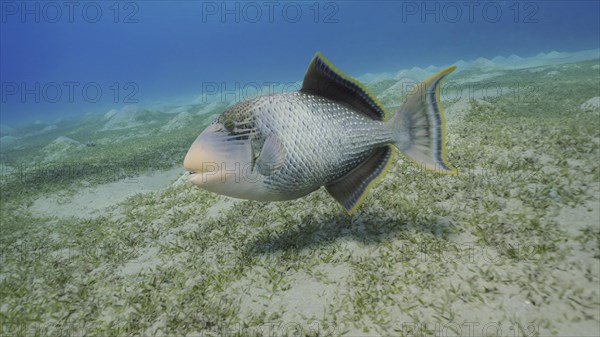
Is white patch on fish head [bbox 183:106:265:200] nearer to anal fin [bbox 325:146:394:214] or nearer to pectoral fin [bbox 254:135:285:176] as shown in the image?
pectoral fin [bbox 254:135:285:176]

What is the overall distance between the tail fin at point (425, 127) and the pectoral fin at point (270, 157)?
1.13 meters

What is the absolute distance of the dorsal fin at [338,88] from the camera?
8.66 ft

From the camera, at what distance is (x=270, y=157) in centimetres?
243

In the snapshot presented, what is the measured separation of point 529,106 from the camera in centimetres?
1077

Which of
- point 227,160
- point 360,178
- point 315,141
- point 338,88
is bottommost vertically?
point 360,178

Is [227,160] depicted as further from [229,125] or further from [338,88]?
[338,88]

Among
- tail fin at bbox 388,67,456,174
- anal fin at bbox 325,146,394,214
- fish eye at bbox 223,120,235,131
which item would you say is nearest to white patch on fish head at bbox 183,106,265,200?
fish eye at bbox 223,120,235,131

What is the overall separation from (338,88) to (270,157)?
0.94 metres

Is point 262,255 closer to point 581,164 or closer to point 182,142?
point 581,164

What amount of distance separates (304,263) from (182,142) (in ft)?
41.6

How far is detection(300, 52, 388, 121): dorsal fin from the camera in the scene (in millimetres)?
2641

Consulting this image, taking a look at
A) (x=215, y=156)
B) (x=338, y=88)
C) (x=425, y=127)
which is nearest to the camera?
(x=215, y=156)

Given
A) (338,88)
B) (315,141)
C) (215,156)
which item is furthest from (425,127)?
(215,156)

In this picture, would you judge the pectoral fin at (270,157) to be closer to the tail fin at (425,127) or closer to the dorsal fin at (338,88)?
the dorsal fin at (338,88)
